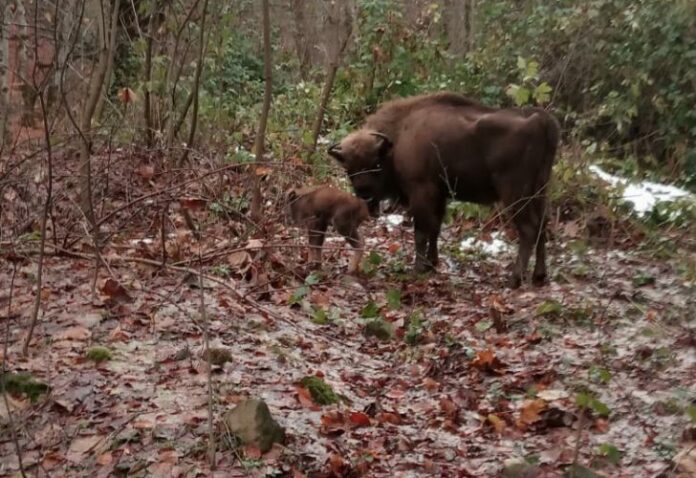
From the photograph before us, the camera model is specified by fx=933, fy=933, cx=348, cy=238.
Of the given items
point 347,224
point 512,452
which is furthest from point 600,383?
point 347,224

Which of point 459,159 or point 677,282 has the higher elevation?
point 459,159

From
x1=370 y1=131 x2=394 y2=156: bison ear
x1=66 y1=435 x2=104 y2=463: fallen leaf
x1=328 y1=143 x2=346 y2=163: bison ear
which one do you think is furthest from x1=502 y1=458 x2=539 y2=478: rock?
x1=328 y1=143 x2=346 y2=163: bison ear

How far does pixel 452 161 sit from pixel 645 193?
10.3ft

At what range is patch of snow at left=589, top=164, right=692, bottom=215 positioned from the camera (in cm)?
1080

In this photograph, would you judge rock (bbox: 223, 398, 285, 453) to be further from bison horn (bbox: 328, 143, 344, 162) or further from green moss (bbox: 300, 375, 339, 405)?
bison horn (bbox: 328, 143, 344, 162)

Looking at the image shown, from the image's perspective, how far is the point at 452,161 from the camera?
9297mm

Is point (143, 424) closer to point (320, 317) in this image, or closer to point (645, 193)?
point (320, 317)

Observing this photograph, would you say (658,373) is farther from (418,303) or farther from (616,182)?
(616,182)

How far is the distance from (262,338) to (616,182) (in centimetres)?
626

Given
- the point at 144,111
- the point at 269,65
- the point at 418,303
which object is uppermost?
the point at 269,65

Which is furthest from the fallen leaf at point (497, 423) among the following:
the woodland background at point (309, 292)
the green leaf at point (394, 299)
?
the green leaf at point (394, 299)

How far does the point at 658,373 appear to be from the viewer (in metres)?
6.41

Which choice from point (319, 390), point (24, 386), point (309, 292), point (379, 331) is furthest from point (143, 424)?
point (309, 292)

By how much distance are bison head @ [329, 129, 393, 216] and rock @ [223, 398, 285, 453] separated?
487 centimetres
